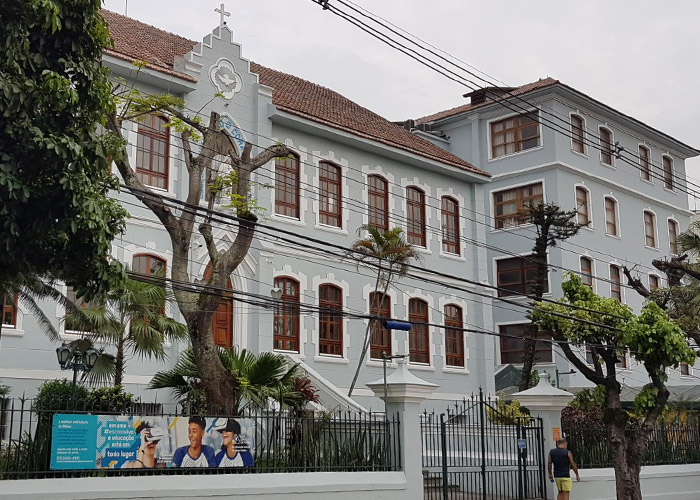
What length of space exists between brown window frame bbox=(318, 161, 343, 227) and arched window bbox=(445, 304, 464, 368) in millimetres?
5585

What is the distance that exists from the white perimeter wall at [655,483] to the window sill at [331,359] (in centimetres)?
843

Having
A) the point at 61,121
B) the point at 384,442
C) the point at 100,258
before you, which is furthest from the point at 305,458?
the point at 61,121

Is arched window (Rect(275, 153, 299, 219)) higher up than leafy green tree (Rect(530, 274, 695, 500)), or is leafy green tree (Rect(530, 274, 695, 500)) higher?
arched window (Rect(275, 153, 299, 219))

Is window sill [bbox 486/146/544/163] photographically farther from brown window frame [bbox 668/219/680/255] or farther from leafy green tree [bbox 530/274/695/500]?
leafy green tree [bbox 530/274/695/500]

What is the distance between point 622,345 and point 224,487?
32.3ft

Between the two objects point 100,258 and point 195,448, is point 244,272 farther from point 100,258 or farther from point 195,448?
point 100,258

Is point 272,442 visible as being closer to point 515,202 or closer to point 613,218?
point 515,202

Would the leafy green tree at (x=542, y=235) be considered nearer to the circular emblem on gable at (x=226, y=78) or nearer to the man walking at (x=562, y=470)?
the man walking at (x=562, y=470)

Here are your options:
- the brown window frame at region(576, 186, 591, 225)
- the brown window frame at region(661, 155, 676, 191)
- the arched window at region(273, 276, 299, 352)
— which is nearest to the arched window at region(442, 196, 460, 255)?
the brown window frame at region(576, 186, 591, 225)

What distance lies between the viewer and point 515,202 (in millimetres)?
35094

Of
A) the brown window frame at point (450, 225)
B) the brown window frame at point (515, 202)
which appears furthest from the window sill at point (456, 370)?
the brown window frame at point (515, 202)

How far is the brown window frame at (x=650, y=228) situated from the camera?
129 feet

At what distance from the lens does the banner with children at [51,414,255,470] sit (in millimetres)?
12695

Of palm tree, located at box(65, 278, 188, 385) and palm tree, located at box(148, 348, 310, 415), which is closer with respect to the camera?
palm tree, located at box(148, 348, 310, 415)
